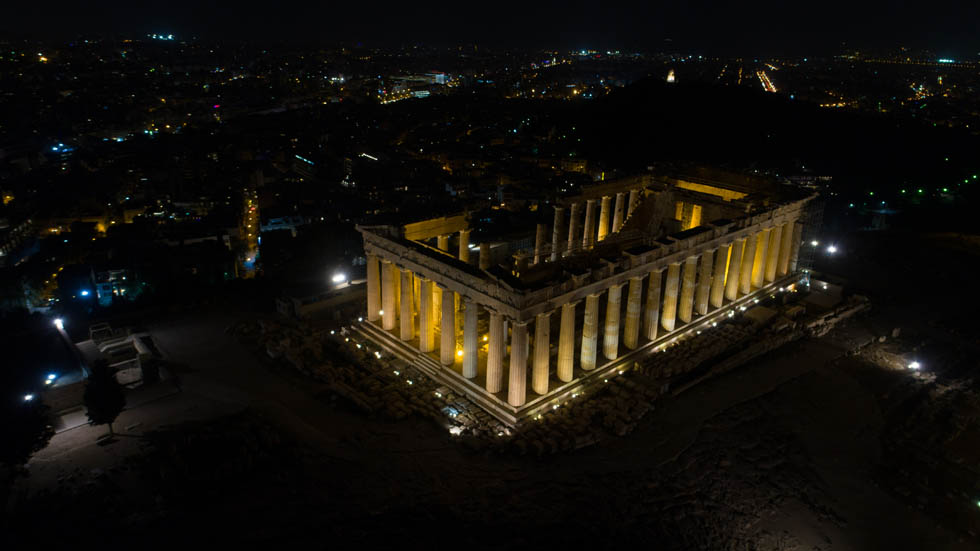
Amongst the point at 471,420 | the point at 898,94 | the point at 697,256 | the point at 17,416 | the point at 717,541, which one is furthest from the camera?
the point at 898,94

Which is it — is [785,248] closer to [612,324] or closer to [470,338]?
[612,324]

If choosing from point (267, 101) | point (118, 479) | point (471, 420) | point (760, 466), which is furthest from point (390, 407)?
point (267, 101)

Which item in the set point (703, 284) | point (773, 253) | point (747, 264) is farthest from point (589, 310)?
point (773, 253)

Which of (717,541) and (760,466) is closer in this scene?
(717,541)

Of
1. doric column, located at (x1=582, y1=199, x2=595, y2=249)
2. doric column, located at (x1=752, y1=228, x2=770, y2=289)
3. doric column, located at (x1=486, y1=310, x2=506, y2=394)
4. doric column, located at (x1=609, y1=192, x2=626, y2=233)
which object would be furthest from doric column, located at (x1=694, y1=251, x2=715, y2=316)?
doric column, located at (x1=486, y1=310, x2=506, y2=394)

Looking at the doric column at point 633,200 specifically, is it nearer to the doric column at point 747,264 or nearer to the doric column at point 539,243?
the doric column at point 539,243

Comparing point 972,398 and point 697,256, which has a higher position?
point 697,256

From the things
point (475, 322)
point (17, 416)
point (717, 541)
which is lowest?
point (717, 541)

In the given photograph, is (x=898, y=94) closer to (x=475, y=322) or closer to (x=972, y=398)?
(x=972, y=398)

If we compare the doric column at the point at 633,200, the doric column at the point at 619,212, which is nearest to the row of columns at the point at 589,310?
the doric column at the point at 633,200
